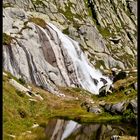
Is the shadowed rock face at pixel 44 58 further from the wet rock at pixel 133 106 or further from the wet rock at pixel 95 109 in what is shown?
the wet rock at pixel 133 106

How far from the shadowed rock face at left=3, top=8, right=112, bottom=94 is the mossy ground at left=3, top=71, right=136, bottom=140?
10861mm

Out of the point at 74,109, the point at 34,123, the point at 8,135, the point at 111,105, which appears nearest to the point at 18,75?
the point at 74,109

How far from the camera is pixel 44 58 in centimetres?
13825

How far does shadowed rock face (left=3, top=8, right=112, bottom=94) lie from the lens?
12462 cm

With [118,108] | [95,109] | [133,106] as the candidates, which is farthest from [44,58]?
[133,106]

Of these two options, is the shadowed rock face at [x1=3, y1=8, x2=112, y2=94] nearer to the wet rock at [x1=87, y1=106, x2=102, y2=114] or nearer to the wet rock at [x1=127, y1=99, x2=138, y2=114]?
the wet rock at [x1=87, y1=106, x2=102, y2=114]

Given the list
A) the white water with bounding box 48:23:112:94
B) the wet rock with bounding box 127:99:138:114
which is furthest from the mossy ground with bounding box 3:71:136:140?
the white water with bounding box 48:23:112:94

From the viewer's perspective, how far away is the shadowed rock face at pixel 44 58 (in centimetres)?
12462

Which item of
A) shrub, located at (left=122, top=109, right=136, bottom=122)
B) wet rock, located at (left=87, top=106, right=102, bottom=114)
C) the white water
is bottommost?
shrub, located at (left=122, top=109, right=136, bottom=122)

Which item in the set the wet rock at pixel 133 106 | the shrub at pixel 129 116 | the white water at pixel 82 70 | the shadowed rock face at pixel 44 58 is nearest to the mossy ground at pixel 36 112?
the shrub at pixel 129 116

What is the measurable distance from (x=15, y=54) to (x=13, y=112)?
69.1m

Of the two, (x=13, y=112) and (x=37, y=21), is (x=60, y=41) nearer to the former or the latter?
(x=37, y=21)

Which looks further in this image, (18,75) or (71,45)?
(71,45)

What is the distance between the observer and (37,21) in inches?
6142
